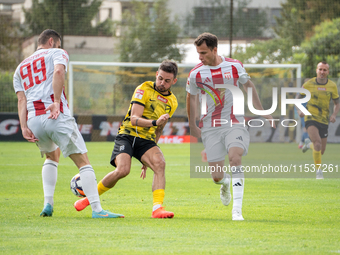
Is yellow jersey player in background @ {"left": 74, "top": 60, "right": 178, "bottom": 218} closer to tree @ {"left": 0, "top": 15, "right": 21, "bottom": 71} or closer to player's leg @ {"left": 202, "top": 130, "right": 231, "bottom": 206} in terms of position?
player's leg @ {"left": 202, "top": 130, "right": 231, "bottom": 206}

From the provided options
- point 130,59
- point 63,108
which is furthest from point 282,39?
point 63,108

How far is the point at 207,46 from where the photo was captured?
19.5 ft

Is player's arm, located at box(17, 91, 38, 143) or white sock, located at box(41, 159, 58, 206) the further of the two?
white sock, located at box(41, 159, 58, 206)

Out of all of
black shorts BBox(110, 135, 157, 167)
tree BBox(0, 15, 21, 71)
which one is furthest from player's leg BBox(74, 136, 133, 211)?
tree BBox(0, 15, 21, 71)

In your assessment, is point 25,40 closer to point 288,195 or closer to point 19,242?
point 288,195

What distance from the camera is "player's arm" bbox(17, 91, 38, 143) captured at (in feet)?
18.0

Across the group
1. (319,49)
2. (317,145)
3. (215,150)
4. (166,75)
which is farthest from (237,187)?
(319,49)

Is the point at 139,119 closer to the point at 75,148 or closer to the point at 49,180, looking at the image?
the point at 75,148

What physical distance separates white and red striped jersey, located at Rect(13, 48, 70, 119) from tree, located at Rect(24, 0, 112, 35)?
56.4 ft

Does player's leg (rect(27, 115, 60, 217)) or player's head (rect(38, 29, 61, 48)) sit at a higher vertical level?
player's head (rect(38, 29, 61, 48))

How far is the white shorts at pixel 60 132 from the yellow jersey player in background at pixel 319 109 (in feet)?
21.2

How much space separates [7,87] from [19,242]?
2023cm

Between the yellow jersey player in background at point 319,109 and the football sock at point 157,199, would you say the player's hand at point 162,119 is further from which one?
the yellow jersey player in background at point 319,109

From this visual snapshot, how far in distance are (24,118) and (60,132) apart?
1.46ft
